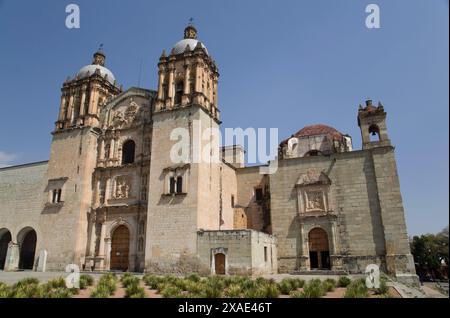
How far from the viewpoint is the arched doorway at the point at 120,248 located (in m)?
24.5

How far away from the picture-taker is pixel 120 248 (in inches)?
981

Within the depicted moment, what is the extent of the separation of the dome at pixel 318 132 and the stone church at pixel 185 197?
1.07 ft

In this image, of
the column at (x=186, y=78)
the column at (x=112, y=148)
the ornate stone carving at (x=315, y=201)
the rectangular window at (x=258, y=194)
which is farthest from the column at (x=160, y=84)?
the ornate stone carving at (x=315, y=201)

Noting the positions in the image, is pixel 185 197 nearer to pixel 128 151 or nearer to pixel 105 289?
pixel 128 151

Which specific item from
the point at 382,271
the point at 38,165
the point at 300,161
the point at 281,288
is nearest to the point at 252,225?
the point at 300,161

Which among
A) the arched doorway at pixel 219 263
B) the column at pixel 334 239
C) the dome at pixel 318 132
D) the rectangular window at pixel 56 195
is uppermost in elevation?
the dome at pixel 318 132

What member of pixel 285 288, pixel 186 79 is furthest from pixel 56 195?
pixel 285 288

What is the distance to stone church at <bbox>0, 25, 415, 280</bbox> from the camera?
22.4 meters

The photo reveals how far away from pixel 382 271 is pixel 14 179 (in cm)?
3219

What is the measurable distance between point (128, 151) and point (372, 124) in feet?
64.7

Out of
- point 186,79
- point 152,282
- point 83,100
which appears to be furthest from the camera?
point 83,100

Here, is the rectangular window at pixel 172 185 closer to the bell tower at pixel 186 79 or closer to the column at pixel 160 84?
the bell tower at pixel 186 79

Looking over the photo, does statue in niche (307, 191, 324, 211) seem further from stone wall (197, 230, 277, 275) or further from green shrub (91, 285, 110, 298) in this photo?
green shrub (91, 285, 110, 298)

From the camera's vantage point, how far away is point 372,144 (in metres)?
24.7
